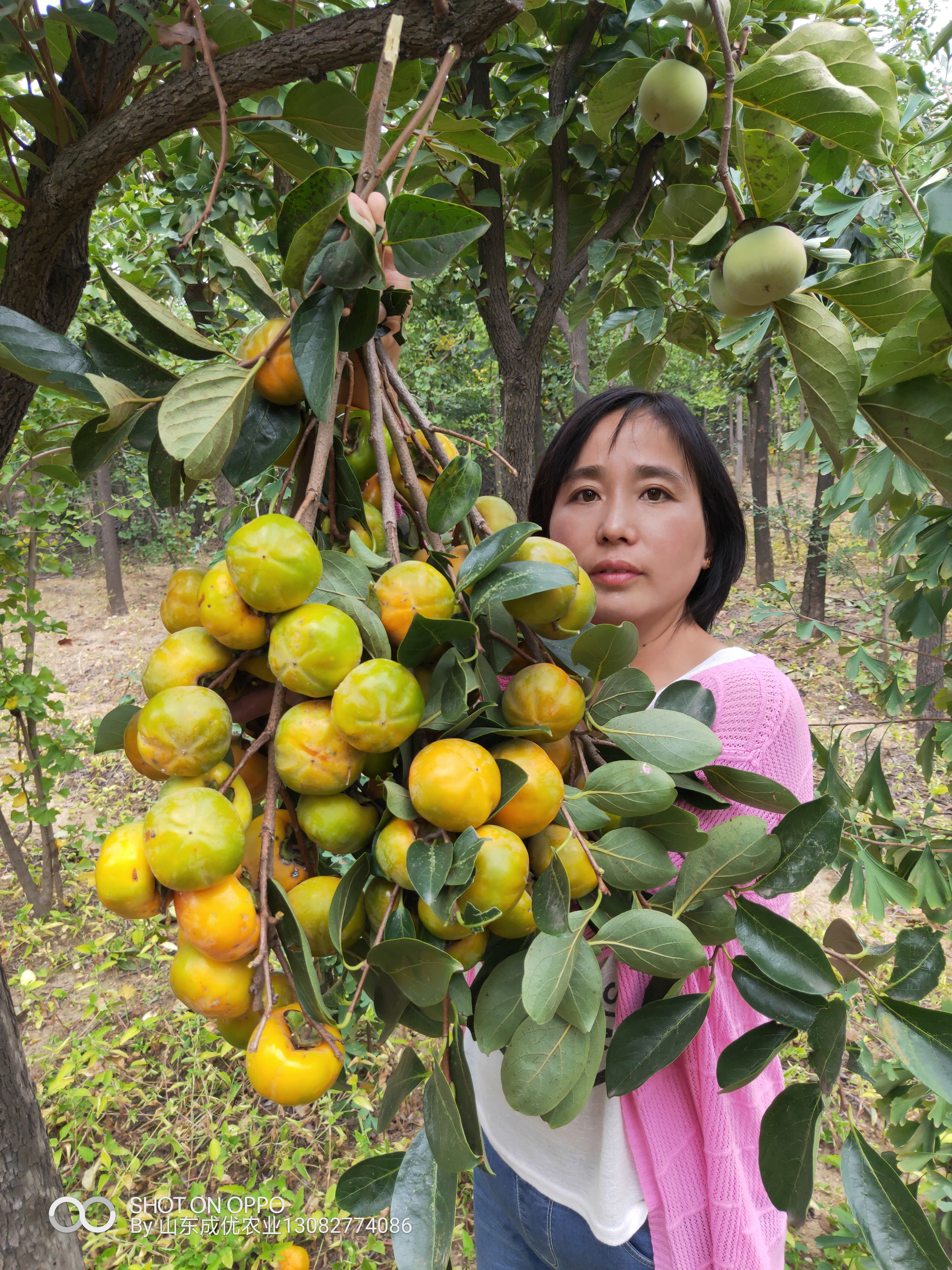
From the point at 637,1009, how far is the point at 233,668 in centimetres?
66

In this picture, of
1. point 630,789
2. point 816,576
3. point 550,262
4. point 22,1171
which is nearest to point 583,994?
point 630,789

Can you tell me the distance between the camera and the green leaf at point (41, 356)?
572mm

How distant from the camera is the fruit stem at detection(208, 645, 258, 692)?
1.88 feet

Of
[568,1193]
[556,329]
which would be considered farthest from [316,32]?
[556,329]

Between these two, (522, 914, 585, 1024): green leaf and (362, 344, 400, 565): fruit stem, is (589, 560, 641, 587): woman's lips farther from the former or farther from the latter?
(522, 914, 585, 1024): green leaf

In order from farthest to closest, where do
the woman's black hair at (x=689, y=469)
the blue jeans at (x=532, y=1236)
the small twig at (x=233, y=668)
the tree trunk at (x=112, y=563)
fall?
the tree trunk at (x=112, y=563) → the woman's black hair at (x=689, y=469) → the blue jeans at (x=532, y=1236) → the small twig at (x=233, y=668)

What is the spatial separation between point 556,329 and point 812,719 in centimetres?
378

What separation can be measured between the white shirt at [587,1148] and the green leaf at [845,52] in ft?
2.09

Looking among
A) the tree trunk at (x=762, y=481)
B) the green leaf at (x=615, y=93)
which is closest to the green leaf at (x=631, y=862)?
the green leaf at (x=615, y=93)

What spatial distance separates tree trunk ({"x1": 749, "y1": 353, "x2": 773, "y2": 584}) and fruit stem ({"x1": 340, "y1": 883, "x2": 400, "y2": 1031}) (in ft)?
28.0

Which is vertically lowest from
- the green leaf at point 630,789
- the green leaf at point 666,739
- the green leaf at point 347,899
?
the green leaf at point 347,899

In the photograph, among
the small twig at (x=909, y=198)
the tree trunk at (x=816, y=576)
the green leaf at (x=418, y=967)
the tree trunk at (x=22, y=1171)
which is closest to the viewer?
the green leaf at (x=418, y=967)

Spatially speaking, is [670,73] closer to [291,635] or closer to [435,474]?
[435,474]

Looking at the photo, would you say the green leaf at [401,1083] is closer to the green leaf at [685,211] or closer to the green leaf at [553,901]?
the green leaf at [553,901]
